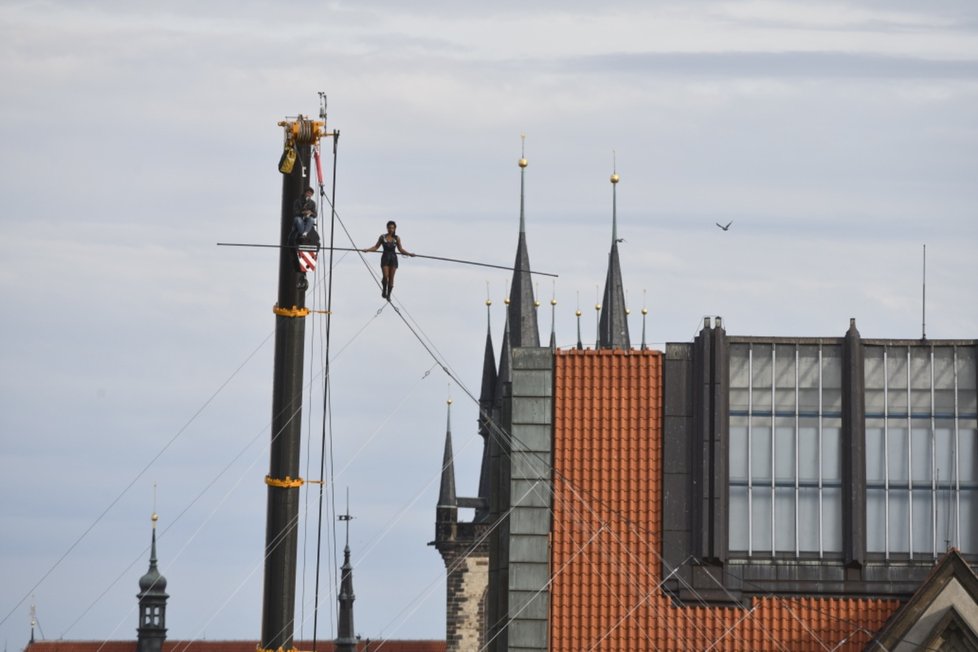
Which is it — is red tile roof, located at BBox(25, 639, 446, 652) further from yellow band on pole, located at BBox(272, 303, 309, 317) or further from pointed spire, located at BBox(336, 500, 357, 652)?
yellow band on pole, located at BBox(272, 303, 309, 317)

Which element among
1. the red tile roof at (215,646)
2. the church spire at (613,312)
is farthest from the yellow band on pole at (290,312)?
the red tile roof at (215,646)

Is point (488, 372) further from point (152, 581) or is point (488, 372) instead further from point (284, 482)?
point (284, 482)

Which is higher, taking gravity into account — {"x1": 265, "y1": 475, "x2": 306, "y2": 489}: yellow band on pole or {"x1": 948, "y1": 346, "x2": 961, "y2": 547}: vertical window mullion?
{"x1": 948, "y1": 346, "x2": 961, "y2": 547}: vertical window mullion

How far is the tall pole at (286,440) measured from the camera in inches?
1884

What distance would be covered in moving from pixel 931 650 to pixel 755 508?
5591 mm

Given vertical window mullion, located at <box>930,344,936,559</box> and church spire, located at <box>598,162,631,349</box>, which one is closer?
vertical window mullion, located at <box>930,344,936,559</box>

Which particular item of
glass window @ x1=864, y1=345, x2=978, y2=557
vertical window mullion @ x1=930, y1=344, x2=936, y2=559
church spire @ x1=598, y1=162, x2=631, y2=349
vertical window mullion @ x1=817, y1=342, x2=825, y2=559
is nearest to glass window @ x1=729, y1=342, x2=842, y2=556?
vertical window mullion @ x1=817, y1=342, x2=825, y2=559

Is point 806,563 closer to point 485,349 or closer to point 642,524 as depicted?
point 642,524

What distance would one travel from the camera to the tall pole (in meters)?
Result: 47.8

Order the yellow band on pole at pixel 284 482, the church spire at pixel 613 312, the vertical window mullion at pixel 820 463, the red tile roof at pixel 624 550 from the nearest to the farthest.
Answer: the yellow band on pole at pixel 284 482 → the red tile roof at pixel 624 550 → the vertical window mullion at pixel 820 463 → the church spire at pixel 613 312

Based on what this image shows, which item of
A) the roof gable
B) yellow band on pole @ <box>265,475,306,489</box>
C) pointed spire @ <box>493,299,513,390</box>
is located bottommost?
the roof gable

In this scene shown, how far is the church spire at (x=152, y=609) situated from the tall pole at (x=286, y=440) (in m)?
137

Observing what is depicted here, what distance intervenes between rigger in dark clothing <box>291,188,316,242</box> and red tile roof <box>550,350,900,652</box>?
12.6 meters

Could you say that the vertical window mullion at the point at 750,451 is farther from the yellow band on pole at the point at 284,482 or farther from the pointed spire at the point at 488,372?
the pointed spire at the point at 488,372
